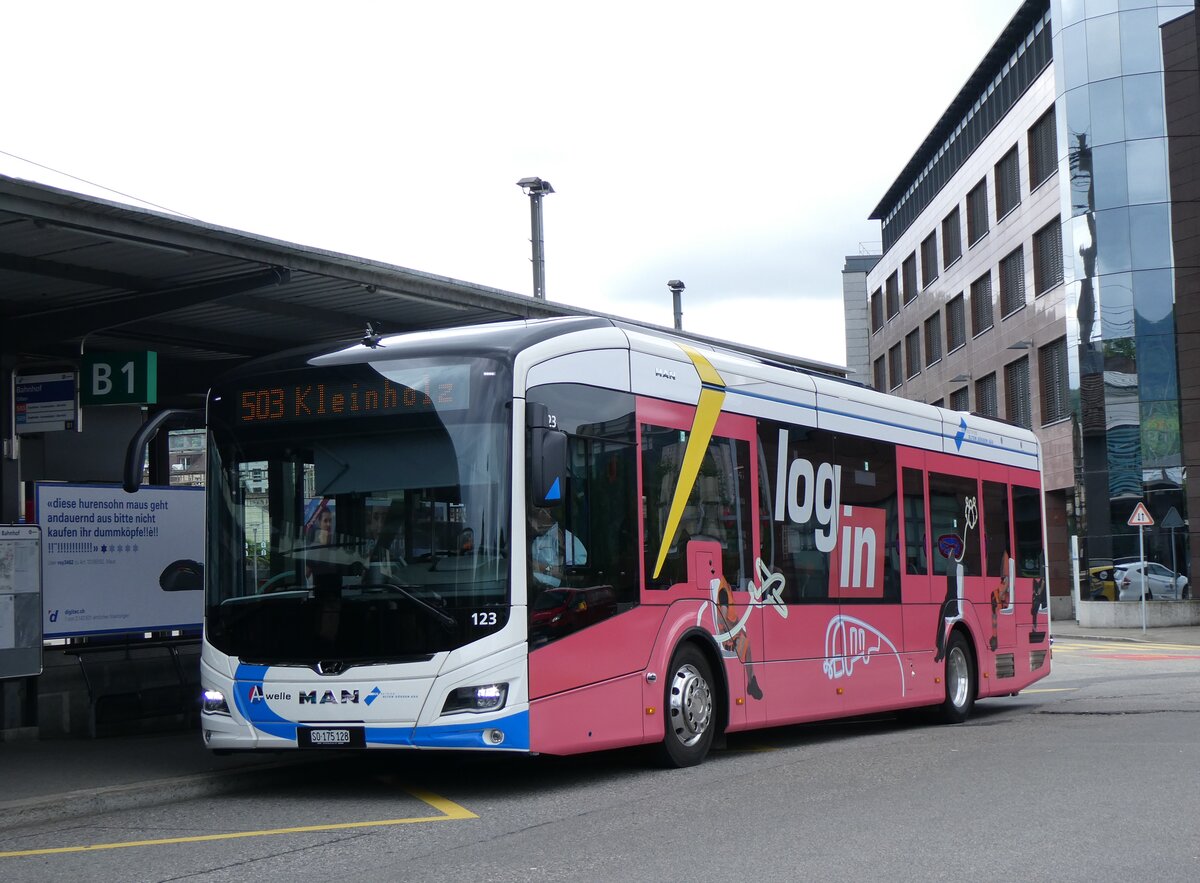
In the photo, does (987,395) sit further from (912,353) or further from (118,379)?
(118,379)

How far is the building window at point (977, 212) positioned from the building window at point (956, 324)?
2.98m

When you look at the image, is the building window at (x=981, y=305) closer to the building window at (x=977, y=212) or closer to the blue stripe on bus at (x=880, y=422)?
the building window at (x=977, y=212)

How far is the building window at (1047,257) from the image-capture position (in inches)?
1729

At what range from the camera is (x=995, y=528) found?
1630cm

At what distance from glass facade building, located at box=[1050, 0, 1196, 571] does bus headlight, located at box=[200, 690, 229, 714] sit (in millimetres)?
33218

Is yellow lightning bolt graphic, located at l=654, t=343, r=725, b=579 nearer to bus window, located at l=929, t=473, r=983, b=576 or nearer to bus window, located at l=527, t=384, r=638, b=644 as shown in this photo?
bus window, located at l=527, t=384, r=638, b=644

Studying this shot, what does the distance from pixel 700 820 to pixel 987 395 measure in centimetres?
4599

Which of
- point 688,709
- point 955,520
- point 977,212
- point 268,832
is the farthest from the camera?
point 977,212

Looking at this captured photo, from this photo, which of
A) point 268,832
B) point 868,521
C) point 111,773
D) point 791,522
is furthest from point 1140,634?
point 268,832

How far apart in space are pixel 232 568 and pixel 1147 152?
1386 inches

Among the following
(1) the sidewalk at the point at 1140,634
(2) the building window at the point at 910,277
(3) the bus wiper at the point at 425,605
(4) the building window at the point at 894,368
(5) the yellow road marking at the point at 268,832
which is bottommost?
(1) the sidewalk at the point at 1140,634

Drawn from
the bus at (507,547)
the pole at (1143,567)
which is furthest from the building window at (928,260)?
the bus at (507,547)

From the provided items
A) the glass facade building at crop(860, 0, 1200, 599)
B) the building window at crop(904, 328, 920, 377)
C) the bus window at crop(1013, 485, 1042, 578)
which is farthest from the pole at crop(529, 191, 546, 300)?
the building window at crop(904, 328, 920, 377)

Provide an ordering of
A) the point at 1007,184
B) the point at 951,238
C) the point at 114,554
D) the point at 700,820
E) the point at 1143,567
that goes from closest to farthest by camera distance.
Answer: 1. the point at 700,820
2. the point at 114,554
3. the point at 1143,567
4. the point at 1007,184
5. the point at 951,238
